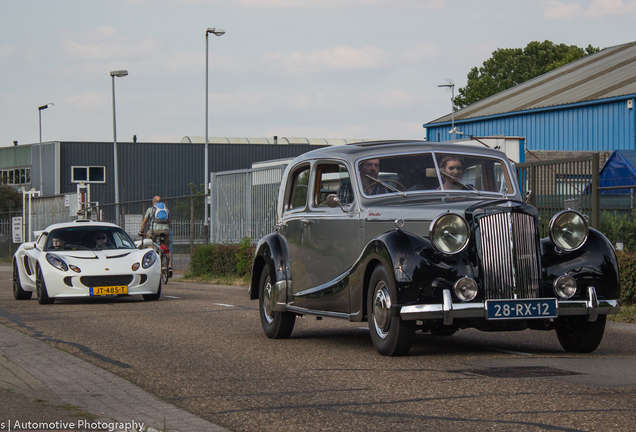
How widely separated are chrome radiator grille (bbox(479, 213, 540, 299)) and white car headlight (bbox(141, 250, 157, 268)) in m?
8.69

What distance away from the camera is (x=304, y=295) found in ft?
29.6

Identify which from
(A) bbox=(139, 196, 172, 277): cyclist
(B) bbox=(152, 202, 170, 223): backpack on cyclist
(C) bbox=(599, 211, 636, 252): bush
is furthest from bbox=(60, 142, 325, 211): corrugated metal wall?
(C) bbox=(599, 211, 636, 252): bush

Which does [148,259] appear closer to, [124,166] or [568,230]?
[568,230]

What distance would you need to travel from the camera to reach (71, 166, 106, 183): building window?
61000 mm

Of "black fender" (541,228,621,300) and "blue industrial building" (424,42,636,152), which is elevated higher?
"blue industrial building" (424,42,636,152)

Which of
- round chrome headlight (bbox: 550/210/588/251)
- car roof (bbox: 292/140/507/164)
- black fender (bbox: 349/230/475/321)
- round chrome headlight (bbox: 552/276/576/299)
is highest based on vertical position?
car roof (bbox: 292/140/507/164)

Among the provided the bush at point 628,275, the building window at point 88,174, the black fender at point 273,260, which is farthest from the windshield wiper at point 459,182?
the building window at point 88,174

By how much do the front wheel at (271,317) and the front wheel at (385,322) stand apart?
6.05 ft

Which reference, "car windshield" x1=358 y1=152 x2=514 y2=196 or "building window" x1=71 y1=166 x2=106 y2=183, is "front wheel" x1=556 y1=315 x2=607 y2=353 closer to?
"car windshield" x1=358 y1=152 x2=514 y2=196

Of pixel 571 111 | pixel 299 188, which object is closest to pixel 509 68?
pixel 571 111

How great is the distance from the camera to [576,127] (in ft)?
120

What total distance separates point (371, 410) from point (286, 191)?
5.03 m

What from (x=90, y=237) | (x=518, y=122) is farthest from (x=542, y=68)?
(x=90, y=237)

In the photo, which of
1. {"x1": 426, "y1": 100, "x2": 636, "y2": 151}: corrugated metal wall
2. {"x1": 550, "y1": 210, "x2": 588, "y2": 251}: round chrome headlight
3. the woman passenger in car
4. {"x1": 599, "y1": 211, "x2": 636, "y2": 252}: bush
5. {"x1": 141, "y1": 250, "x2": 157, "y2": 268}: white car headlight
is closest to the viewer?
{"x1": 550, "y1": 210, "x2": 588, "y2": 251}: round chrome headlight
